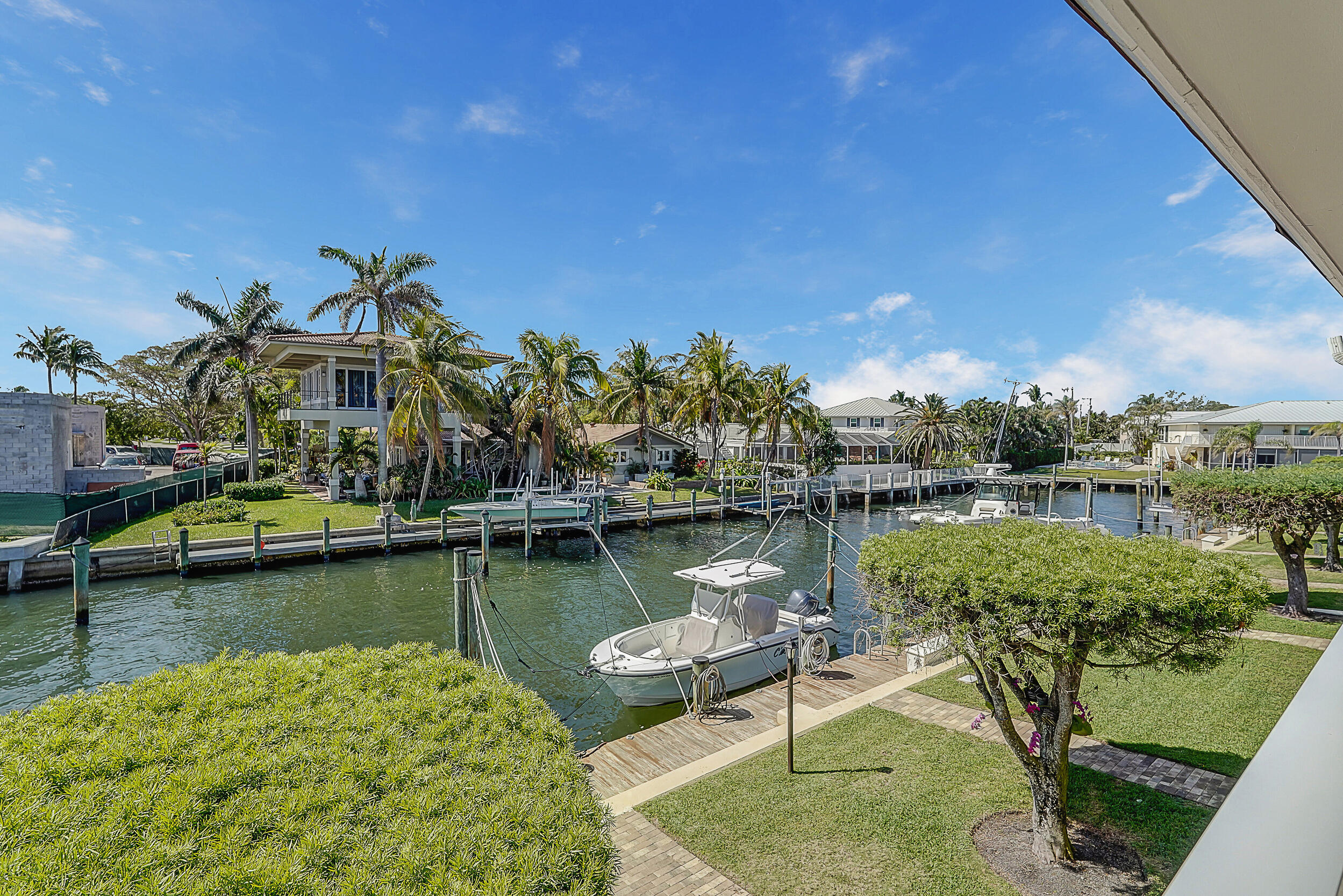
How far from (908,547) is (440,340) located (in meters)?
27.1

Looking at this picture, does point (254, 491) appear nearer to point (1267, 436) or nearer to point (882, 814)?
point (882, 814)

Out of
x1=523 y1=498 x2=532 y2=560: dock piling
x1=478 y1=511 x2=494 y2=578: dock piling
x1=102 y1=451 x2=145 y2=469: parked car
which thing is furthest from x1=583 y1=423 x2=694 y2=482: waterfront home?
x1=102 y1=451 x2=145 y2=469: parked car

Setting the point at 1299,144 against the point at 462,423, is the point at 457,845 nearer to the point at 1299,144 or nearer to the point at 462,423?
the point at 1299,144

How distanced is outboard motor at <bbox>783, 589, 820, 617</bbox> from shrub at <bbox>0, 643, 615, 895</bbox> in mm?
11601

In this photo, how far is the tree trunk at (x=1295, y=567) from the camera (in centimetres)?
1241

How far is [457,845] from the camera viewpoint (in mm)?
2268

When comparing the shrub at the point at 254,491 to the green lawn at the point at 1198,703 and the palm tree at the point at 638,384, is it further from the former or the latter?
the green lawn at the point at 1198,703

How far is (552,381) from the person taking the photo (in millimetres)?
32688

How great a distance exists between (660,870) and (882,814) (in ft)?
8.03

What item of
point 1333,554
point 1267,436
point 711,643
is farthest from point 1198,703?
point 1267,436

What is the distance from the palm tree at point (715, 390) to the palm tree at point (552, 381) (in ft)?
25.2

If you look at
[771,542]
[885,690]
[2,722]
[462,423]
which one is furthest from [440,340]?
[2,722]

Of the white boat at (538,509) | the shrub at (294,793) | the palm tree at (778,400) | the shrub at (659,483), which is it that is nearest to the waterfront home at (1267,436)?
the palm tree at (778,400)

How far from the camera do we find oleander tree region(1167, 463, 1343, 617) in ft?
38.3
